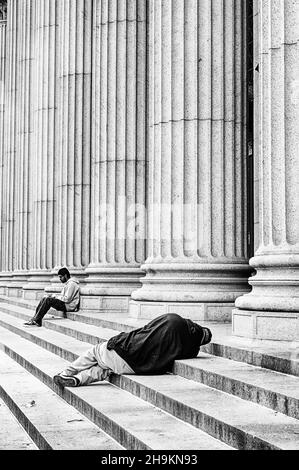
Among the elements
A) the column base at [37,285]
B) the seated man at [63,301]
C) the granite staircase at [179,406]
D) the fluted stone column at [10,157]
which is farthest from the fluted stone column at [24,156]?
the granite staircase at [179,406]

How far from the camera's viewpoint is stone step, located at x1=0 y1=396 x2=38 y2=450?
29.9ft

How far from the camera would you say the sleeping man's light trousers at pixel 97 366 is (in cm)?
1097

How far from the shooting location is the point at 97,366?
11.2 meters

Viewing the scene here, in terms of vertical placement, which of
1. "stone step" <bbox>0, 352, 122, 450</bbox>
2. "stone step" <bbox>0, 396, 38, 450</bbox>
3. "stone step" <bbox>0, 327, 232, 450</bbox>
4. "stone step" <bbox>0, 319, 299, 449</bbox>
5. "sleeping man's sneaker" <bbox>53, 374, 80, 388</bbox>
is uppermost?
"stone step" <bbox>0, 319, 299, 449</bbox>

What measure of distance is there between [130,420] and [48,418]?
1.46m

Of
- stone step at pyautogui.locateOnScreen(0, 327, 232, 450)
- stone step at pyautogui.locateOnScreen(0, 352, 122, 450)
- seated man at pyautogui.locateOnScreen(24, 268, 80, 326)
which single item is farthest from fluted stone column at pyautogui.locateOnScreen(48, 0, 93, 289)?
stone step at pyautogui.locateOnScreen(0, 327, 232, 450)

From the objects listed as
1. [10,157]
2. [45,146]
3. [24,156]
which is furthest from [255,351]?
[10,157]

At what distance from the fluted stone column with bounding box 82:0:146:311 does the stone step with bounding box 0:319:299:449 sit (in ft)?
31.8

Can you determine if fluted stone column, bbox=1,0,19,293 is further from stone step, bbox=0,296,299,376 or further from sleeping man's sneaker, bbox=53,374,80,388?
sleeping man's sneaker, bbox=53,374,80,388

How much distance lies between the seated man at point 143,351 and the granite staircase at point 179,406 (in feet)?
0.53

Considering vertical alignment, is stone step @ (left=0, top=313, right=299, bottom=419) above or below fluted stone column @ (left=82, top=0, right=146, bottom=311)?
below

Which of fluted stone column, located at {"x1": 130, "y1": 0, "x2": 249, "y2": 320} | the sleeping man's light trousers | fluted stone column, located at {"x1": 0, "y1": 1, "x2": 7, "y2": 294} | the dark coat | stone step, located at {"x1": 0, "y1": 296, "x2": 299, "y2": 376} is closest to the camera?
stone step, located at {"x1": 0, "y1": 296, "x2": 299, "y2": 376}

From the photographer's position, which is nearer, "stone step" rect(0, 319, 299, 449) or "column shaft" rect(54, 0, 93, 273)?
"stone step" rect(0, 319, 299, 449)

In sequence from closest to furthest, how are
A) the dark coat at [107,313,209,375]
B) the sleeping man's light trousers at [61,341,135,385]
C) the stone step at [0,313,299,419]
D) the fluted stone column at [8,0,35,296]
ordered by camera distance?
1. the stone step at [0,313,299,419]
2. the dark coat at [107,313,209,375]
3. the sleeping man's light trousers at [61,341,135,385]
4. the fluted stone column at [8,0,35,296]
